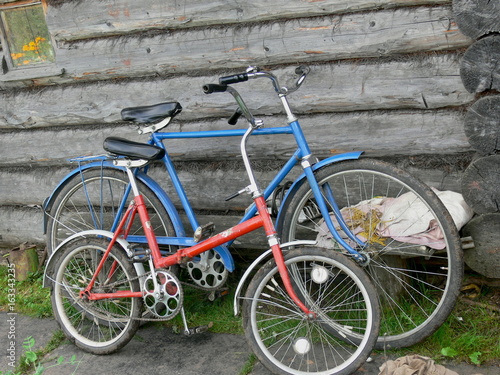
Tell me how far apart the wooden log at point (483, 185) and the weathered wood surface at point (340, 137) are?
1.49ft

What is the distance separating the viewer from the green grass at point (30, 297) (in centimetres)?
481

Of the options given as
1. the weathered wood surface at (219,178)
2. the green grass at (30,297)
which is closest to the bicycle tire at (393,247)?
the weathered wood surface at (219,178)

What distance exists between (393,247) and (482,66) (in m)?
1.09

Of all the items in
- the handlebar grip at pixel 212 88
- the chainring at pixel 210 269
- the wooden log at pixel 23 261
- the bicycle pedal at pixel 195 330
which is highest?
the handlebar grip at pixel 212 88

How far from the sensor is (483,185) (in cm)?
347

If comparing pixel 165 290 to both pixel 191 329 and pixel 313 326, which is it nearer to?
pixel 191 329

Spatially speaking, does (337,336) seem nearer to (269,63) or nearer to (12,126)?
(269,63)

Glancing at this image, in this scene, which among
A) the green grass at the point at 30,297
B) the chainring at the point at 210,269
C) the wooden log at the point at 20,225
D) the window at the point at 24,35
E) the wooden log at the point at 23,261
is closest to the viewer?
the chainring at the point at 210,269

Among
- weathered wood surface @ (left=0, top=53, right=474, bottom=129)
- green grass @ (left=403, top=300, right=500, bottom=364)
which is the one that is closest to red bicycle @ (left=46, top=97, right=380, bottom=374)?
green grass @ (left=403, top=300, right=500, bottom=364)

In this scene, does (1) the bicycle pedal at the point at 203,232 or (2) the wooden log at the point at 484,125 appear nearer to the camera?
(2) the wooden log at the point at 484,125

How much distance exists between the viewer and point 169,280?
3828 mm

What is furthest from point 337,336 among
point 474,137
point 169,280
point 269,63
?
point 269,63

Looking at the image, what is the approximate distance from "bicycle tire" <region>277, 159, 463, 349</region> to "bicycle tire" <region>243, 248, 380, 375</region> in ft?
0.66

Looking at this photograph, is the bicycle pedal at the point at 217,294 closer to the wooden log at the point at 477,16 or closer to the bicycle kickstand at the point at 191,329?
the bicycle kickstand at the point at 191,329
